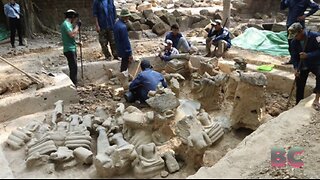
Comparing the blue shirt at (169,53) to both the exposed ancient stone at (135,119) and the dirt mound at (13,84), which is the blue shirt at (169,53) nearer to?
the dirt mound at (13,84)

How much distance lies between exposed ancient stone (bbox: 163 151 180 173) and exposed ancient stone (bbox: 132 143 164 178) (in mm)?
264

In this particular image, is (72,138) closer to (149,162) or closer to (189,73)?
(149,162)

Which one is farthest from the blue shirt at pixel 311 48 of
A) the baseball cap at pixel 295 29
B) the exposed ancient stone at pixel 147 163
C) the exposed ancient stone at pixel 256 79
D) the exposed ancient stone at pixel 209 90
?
the exposed ancient stone at pixel 147 163

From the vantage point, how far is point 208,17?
1289 centimetres

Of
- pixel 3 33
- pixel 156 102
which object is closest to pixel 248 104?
pixel 156 102

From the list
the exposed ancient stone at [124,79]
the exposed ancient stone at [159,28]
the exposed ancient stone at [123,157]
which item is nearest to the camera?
the exposed ancient stone at [123,157]

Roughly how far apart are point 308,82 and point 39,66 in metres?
5.62

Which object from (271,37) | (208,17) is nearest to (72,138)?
(271,37)

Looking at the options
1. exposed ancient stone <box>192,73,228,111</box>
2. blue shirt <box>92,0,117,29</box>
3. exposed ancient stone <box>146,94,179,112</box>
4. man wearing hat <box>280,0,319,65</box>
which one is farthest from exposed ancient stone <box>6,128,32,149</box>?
man wearing hat <box>280,0,319,65</box>

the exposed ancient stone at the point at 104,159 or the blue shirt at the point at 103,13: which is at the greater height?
the blue shirt at the point at 103,13

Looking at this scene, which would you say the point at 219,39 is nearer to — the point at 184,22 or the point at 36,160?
the point at 184,22

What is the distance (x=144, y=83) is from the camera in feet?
20.4

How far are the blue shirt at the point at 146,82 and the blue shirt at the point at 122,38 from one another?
3.90 ft

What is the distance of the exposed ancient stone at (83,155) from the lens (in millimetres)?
3968
